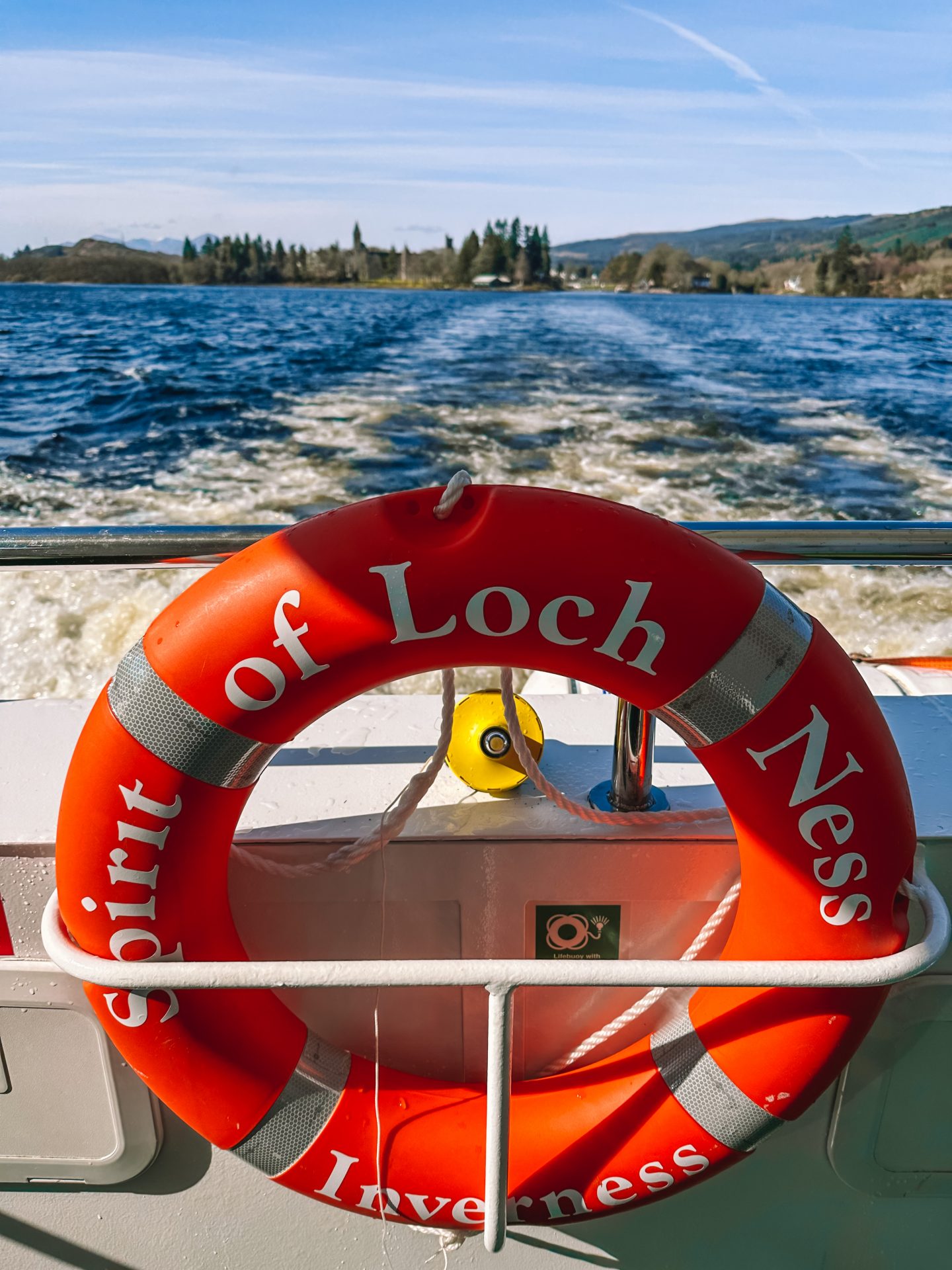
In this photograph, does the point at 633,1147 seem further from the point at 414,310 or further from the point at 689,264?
the point at 689,264

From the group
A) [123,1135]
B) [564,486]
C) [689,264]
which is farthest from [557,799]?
[689,264]

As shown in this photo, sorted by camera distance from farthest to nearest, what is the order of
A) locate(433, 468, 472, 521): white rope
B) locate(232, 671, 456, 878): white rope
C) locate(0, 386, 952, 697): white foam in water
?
locate(0, 386, 952, 697): white foam in water
locate(232, 671, 456, 878): white rope
locate(433, 468, 472, 521): white rope

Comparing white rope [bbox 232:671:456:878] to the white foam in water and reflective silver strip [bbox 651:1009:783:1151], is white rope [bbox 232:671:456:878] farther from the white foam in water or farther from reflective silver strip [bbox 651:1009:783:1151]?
the white foam in water

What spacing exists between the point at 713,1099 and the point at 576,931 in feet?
0.64

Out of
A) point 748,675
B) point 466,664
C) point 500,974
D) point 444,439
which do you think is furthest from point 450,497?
point 444,439

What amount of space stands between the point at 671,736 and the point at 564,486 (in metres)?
4.33

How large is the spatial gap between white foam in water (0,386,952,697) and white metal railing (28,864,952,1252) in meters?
2.11

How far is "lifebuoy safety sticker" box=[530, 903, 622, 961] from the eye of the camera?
96 cm

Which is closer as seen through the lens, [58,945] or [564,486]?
[58,945]

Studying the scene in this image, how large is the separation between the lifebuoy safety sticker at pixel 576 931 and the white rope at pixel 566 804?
0.32 feet

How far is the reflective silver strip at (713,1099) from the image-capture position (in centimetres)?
91

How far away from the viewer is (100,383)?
979 cm

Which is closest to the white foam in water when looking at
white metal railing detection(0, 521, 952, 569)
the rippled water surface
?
the rippled water surface

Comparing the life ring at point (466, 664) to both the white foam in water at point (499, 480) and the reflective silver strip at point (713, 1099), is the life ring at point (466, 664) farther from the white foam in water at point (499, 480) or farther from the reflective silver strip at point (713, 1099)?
the white foam in water at point (499, 480)
